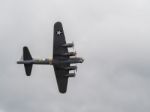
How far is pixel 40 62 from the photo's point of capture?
182 metres

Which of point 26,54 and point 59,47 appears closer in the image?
point 59,47

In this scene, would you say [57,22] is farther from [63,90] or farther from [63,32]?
[63,90]

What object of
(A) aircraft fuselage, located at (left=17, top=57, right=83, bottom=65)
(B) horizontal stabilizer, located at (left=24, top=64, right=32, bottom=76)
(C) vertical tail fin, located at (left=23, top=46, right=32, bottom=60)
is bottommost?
(B) horizontal stabilizer, located at (left=24, top=64, right=32, bottom=76)

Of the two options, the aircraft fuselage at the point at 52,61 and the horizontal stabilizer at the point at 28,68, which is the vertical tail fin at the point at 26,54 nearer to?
the aircraft fuselage at the point at 52,61

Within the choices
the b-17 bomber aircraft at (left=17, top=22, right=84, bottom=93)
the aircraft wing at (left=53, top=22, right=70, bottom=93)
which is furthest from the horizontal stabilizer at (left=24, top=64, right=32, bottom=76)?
the aircraft wing at (left=53, top=22, right=70, bottom=93)

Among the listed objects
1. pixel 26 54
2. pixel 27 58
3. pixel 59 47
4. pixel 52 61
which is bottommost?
pixel 52 61

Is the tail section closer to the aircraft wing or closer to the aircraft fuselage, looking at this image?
the aircraft fuselage

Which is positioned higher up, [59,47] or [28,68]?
[59,47]

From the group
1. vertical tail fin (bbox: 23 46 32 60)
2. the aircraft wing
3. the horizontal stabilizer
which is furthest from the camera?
the horizontal stabilizer

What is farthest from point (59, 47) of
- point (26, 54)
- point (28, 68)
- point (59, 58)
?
point (28, 68)

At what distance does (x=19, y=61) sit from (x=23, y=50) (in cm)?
319

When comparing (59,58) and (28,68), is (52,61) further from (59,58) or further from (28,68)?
(28,68)

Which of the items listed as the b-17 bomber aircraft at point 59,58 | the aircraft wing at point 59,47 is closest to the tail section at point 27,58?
the b-17 bomber aircraft at point 59,58

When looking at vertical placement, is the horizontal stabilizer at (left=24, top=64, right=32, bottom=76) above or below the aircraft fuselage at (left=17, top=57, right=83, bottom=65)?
below
